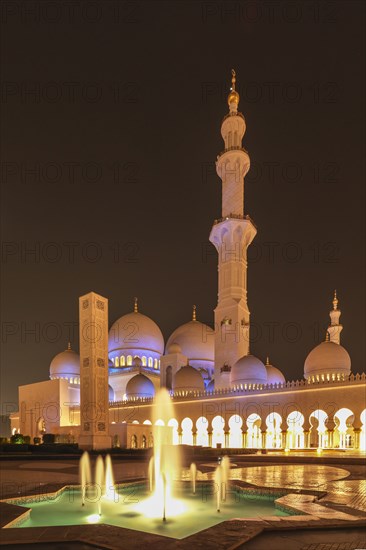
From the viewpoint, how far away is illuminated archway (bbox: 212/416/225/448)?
29562 mm

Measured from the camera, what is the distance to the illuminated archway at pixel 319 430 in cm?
2462

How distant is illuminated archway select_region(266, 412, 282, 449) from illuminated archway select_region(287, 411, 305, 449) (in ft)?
2.14

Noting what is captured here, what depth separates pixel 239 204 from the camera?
32844 millimetres

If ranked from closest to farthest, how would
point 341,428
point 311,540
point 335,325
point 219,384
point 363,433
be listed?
point 311,540, point 363,433, point 341,428, point 219,384, point 335,325

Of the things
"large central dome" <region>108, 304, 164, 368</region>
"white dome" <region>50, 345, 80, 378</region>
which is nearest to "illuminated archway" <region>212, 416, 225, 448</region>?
"large central dome" <region>108, 304, 164, 368</region>

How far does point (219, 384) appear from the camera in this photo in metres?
30.9

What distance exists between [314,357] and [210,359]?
1424 cm

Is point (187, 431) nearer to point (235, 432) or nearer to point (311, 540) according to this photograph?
point (235, 432)

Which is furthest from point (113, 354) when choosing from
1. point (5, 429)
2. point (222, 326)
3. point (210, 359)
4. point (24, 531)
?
point (24, 531)

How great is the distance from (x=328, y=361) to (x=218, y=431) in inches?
342

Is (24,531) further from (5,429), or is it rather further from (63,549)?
(5,429)

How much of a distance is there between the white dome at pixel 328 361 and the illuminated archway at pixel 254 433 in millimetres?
4292

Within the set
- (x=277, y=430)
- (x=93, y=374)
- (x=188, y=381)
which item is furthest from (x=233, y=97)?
(x=93, y=374)

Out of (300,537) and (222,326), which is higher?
(222,326)
